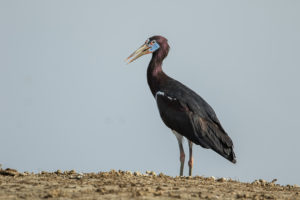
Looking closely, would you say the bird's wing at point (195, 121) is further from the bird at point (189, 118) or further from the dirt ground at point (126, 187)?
the dirt ground at point (126, 187)

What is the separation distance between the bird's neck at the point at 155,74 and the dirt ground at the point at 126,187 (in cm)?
414

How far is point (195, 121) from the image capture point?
13.8m

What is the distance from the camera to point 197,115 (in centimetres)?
1392

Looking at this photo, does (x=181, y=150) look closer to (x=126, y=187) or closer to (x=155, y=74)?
(x=155, y=74)

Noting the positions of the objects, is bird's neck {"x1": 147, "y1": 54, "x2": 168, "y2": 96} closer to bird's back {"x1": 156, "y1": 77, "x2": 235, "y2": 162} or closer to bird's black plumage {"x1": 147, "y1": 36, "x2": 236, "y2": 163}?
bird's black plumage {"x1": 147, "y1": 36, "x2": 236, "y2": 163}

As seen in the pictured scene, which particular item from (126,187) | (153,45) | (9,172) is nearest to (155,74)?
(153,45)

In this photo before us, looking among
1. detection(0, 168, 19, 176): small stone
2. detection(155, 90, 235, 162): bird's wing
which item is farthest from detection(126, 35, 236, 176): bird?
detection(0, 168, 19, 176): small stone

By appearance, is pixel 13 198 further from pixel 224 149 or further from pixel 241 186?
pixel 224 149

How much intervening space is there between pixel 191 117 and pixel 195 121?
0.15 m

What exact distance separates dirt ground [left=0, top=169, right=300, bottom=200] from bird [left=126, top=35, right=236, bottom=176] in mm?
2137

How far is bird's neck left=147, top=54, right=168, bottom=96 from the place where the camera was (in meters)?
15.0

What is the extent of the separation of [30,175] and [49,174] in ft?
1.26

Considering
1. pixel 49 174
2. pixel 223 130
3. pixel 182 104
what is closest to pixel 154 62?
pixel 182 104

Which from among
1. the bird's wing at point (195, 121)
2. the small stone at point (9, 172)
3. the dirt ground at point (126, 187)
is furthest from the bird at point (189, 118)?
the small stone at point (9, 172)
